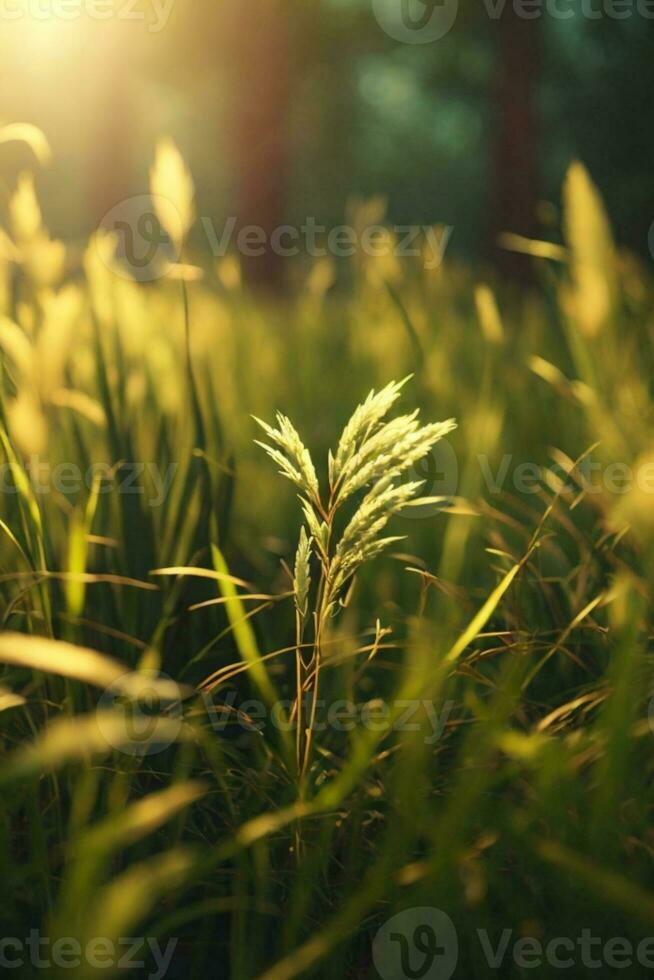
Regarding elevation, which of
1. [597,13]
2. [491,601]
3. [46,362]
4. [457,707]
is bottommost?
[457,707]

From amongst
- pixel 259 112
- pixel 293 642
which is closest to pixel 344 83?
pixel 259 112

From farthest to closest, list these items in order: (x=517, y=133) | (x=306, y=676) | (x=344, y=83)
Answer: (x=344, y=83) → (x=517, y=133) → (x=306, y=676)

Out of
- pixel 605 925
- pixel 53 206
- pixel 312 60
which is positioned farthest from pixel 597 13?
pixel 53 206

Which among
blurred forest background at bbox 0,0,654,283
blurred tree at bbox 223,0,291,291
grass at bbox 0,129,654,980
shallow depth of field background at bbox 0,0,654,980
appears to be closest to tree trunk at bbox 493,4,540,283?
blurred forest background at bbox 0,0,654,283

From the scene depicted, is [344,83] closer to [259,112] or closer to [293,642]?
[259,112]

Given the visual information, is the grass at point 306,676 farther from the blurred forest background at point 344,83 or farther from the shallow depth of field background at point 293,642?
the blurred forest background at point 344,83

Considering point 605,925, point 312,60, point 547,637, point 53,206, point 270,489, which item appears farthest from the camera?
point 53,206

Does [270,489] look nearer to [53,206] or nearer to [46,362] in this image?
[46,362]

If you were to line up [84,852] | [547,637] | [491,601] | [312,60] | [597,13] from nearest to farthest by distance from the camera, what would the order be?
1. [84,852]
2. [491,601]
3. [547,637]
4. [597,13]
5. [312,60]
